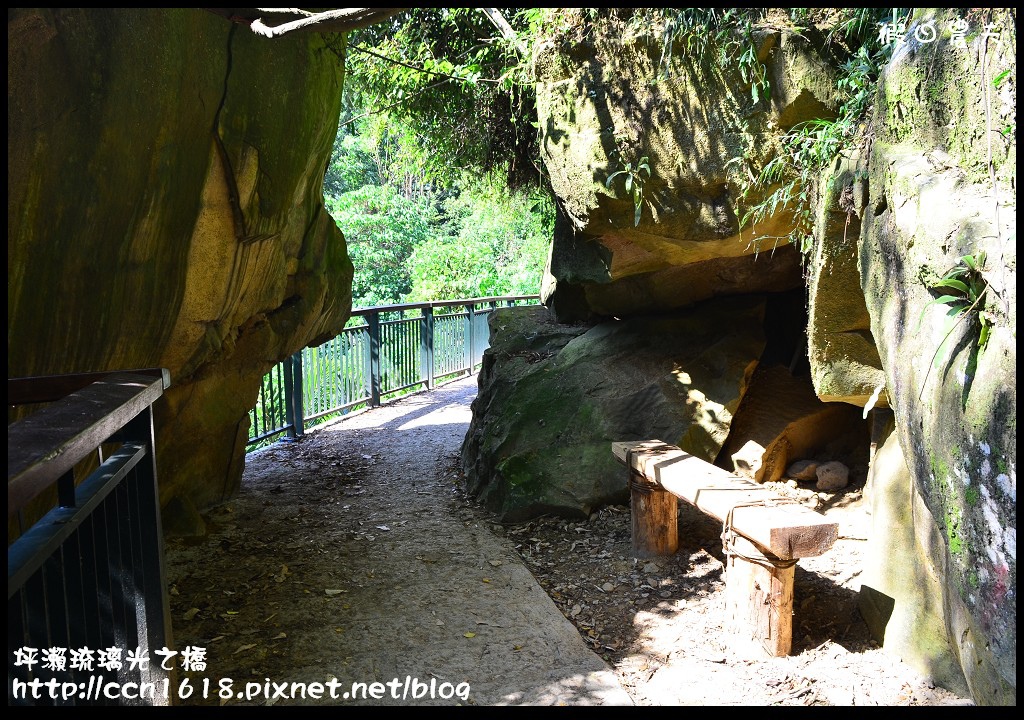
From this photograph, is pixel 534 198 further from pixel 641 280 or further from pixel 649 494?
pixel 649 494

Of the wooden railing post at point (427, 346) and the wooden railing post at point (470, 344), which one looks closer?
the wooden railing post at point (427, 346)

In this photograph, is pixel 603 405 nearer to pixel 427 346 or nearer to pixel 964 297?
pixel 964 297

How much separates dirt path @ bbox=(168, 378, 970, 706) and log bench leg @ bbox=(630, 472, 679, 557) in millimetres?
95

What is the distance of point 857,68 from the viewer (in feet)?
12.8

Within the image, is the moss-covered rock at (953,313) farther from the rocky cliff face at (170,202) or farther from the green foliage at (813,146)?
the rocky cliff face at (170,202)

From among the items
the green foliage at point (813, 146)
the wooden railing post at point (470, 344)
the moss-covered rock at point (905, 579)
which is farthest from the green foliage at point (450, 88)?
the moss-covered rock at point (905, 579)

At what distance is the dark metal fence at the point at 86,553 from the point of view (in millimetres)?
1291

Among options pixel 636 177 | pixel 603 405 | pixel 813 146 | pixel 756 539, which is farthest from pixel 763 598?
pixel 636 177

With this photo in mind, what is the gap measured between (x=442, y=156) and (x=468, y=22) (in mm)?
1434

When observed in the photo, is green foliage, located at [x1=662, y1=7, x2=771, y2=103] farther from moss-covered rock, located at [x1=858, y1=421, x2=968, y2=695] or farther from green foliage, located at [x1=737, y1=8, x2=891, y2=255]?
moss-covered rock, located at [x1=858, y1=421, x2=968, y2=695]

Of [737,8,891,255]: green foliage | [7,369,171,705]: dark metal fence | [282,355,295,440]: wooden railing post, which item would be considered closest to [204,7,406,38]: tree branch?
[7,369,171,705]: dark metal fence

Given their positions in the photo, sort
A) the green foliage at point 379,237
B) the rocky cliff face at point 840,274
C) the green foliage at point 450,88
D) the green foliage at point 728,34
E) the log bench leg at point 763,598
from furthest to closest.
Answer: the green foliage at point 379,237
the green foliage at point 450,88
the green foliage at point 728,34
the log bench leg at point 763,598
the rocky cliff face at point 840,274

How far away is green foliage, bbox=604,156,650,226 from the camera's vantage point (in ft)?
16.3

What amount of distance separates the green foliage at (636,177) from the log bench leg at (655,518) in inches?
72.9
